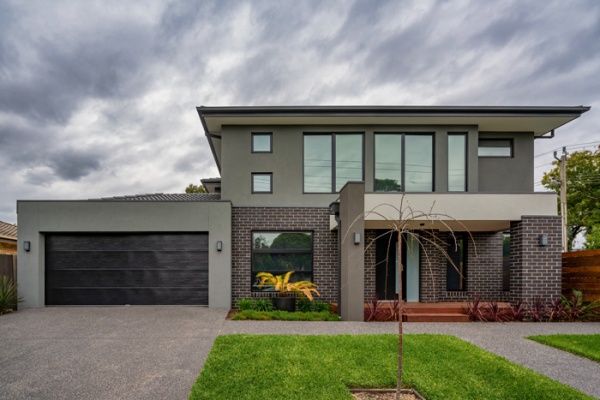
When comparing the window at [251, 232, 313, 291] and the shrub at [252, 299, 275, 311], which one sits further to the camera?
the window at [251, 232, 313, 291]

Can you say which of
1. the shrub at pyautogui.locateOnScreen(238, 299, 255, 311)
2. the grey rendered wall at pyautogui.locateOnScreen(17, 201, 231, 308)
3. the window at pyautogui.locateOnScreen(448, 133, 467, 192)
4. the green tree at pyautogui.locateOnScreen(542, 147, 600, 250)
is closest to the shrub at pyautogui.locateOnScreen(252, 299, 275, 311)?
the shrub at pyautogui.locateOnScreen(238, 299, 255, 311)

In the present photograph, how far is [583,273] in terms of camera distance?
829 centimetres

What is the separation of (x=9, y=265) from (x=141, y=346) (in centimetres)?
673

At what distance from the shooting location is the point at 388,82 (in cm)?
1241

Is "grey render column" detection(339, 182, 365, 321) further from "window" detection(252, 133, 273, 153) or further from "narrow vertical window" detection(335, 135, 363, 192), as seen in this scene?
"window" detection(252, 133, 273, 153)

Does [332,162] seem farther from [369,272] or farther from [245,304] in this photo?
[245,304]

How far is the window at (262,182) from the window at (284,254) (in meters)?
1.41

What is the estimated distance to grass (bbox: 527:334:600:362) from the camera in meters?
5.47

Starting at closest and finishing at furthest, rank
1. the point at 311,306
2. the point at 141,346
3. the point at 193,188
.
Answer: the point at 141,346
the point at 311,306
the point at 193,188

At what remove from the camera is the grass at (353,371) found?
12.5ft

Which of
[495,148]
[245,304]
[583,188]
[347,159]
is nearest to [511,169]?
[495,148]

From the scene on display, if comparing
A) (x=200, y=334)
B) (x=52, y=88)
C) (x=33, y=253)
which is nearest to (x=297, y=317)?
(x=200, y=334)

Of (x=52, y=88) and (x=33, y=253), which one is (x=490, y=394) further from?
(x=52, y=88)

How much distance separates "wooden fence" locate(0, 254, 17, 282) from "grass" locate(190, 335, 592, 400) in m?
7.82
